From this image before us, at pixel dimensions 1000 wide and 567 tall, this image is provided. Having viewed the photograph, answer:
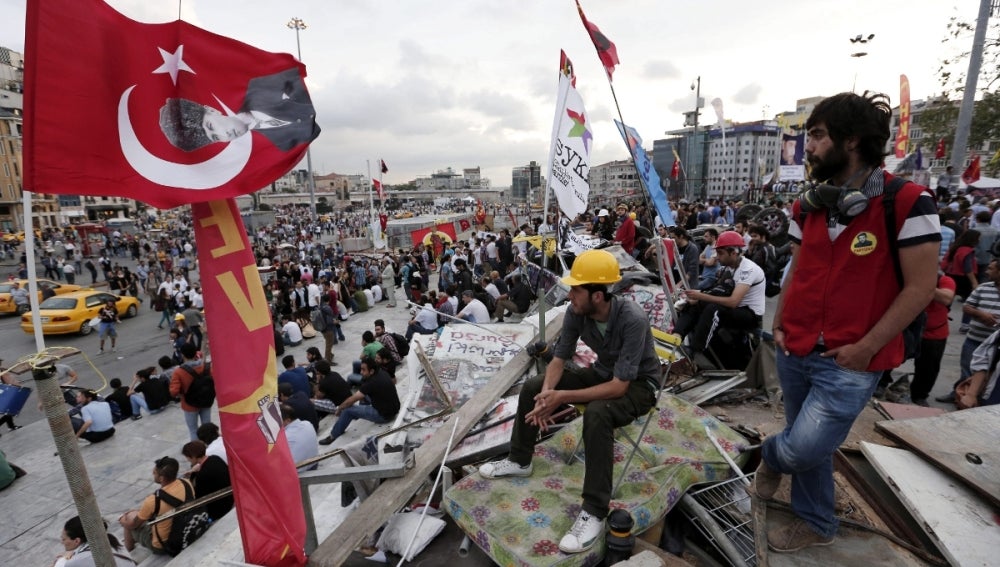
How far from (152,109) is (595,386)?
3.05 metres

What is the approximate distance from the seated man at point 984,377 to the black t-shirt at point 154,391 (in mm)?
12411

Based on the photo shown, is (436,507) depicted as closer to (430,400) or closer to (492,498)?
(492,498)

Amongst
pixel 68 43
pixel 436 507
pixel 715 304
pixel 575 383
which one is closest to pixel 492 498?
pixel 436 507

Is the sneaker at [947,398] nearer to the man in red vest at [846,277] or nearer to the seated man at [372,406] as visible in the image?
the man in red vest at [846,277]

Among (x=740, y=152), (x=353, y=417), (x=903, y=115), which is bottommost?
(x=353, y=417)

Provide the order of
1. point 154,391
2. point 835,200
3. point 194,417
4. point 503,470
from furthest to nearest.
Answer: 1. point 154,391
2. point 194,417
3. point 503,470
4. point 835,200

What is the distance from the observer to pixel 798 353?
2477 mm

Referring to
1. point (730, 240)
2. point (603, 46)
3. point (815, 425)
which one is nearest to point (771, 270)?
point (730, 240)

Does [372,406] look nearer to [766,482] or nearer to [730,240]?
[730,240]

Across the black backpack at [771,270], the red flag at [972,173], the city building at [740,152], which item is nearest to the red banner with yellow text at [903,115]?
the red flag at [972,173]

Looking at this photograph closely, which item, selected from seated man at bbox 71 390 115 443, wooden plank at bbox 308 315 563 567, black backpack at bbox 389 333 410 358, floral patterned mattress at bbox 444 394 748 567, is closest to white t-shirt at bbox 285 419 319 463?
wooden plank at bbox 308 315 563 567

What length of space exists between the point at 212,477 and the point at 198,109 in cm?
465

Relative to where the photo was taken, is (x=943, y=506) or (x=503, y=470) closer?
(x=943, y=506)

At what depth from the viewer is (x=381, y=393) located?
24.4ft
